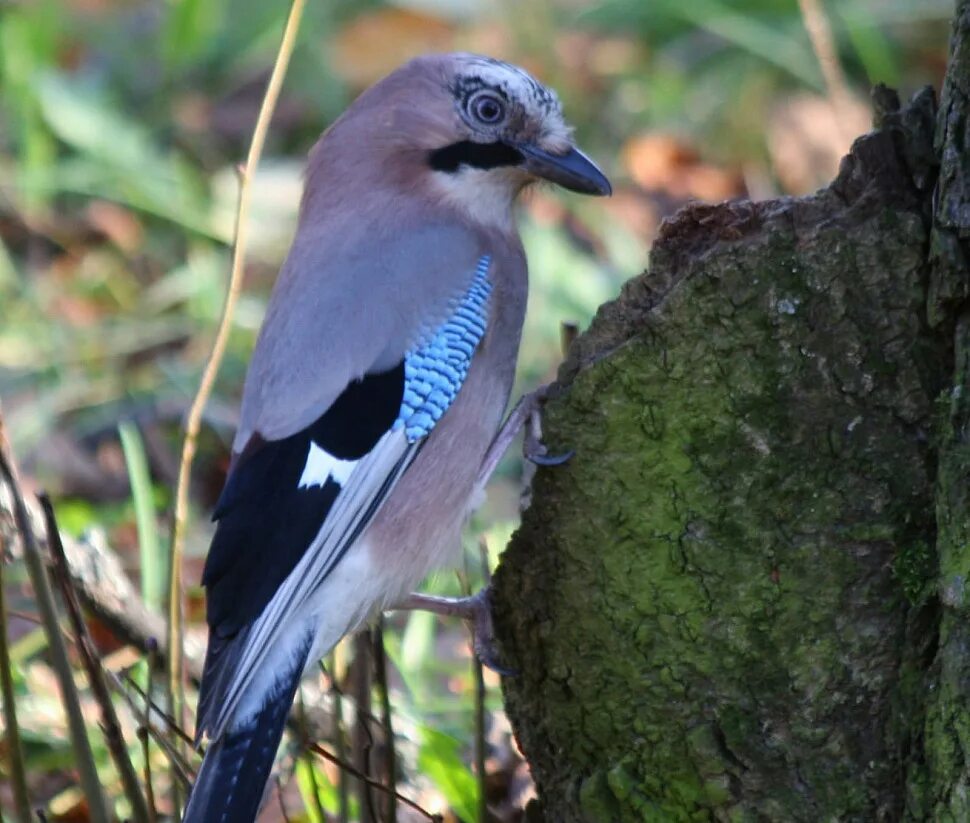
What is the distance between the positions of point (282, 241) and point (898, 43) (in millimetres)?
2508

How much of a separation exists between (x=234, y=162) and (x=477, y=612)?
3526mm

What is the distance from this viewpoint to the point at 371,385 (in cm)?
266

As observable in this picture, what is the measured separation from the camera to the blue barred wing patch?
2654 millimetres

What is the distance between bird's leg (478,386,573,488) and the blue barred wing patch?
12 centimetres

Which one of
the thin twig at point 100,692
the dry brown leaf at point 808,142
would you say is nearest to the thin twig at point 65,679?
the thin twig at point 100,692

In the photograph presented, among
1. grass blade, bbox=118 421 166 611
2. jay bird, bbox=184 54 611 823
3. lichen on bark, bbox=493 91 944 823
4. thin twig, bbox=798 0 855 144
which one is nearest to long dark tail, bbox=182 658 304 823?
jay bird, bbox=184 54 611 823

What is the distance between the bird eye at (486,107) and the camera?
2.90m

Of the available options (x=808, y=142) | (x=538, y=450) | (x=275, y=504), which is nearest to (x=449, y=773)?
(x=275, y=504)

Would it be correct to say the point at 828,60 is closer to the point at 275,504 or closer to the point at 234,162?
the point at 275,504

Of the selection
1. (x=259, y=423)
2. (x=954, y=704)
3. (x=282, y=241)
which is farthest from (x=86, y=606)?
(x=282, y=241)

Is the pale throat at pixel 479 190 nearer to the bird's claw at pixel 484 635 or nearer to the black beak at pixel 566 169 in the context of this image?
the black beak at pixel 566 169

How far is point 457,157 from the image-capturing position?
295cm

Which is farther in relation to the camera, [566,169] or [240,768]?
[566,169]

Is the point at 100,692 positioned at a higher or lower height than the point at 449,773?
lower
